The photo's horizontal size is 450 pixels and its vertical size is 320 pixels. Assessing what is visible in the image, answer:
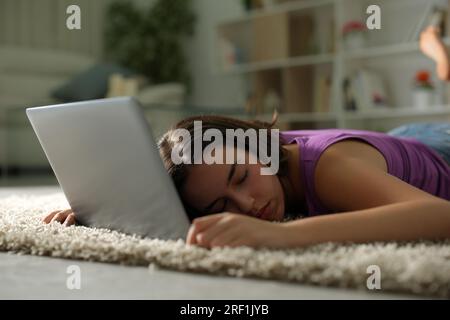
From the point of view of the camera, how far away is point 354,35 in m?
3.54

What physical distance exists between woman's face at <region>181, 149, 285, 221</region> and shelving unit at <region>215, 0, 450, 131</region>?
7.93 ft

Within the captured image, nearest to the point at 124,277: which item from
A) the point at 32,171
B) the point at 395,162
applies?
the point at 395,162

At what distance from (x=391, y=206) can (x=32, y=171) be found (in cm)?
369

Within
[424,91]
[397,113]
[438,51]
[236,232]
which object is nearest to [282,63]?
[397,113]

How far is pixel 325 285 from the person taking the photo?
27.5 inches

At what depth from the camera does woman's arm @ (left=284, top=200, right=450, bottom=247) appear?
32.8 inches

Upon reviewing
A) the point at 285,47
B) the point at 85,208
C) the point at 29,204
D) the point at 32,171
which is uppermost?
the point at 285,47

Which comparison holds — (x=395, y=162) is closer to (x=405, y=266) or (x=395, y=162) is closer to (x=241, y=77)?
(x=405, y=266)

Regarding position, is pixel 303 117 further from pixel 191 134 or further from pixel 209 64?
pixel 191 134

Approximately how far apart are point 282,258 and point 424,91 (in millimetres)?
2717

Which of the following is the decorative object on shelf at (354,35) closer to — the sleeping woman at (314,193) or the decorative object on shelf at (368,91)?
the decorative object on shelf at (368,91)

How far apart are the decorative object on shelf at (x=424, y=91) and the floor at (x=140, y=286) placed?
2.72 m

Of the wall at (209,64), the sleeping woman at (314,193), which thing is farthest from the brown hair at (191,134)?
the wall at (209,64)

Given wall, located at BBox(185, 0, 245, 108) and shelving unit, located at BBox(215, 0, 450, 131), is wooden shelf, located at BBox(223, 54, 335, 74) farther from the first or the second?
wall, located at BBox(185, 0, 245, 108)
